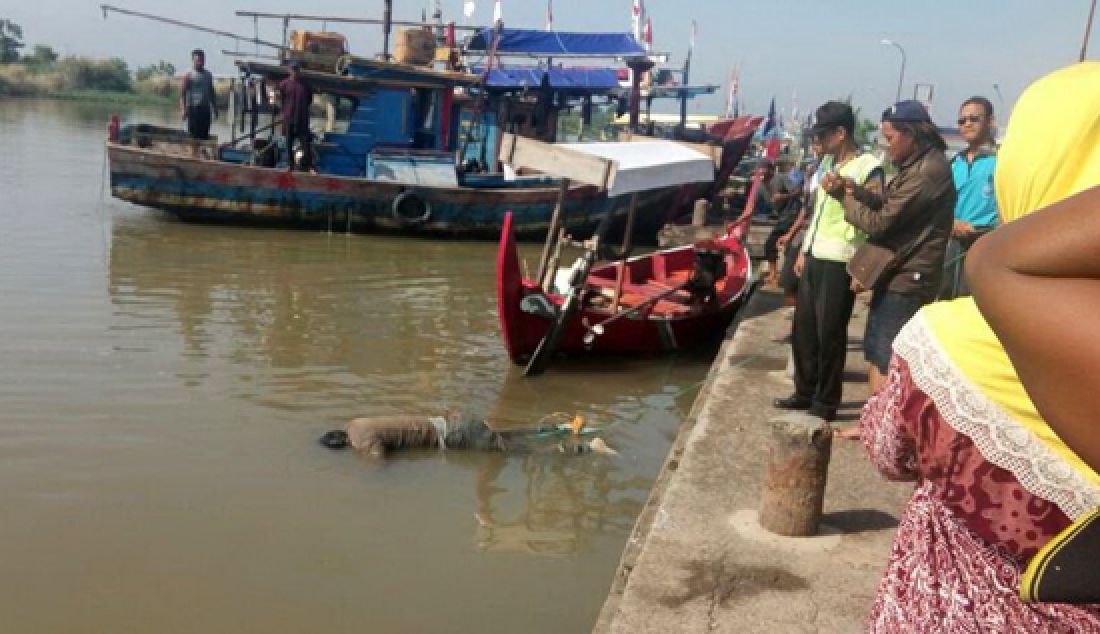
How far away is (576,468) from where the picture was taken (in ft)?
18.9

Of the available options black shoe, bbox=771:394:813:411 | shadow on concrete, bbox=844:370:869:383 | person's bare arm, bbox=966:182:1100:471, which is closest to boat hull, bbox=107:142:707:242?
shadow on concrete, bbox=844:370:869:383

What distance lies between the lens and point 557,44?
16.6 metres

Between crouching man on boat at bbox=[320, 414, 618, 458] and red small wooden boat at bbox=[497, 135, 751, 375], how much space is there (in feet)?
5.02

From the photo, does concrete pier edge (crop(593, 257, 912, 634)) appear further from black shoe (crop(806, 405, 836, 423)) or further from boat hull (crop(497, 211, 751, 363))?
boat hull (crop(497, 211, 751, 363))

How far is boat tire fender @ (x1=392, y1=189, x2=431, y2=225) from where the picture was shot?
13.9 meters

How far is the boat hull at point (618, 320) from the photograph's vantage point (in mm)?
7289

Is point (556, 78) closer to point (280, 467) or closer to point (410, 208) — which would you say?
point (410, 208)

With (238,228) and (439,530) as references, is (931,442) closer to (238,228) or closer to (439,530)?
(439,530)

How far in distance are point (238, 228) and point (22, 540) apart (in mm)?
9899

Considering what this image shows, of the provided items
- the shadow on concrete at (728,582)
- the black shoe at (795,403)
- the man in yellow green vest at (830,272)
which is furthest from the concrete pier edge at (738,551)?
the man in yellow green vest at (830,272)

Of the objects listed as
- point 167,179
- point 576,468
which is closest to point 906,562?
point 576,468

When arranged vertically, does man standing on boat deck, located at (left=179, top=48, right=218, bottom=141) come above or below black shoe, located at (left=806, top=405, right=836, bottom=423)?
above

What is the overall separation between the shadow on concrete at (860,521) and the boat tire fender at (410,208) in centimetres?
1089

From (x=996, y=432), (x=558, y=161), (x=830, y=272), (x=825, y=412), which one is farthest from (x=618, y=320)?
(x=996, y=432)
